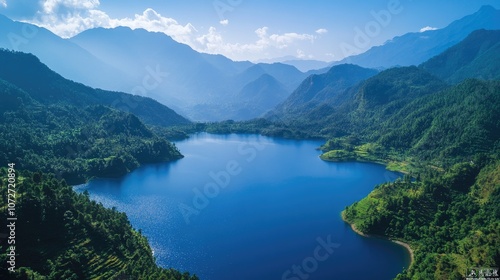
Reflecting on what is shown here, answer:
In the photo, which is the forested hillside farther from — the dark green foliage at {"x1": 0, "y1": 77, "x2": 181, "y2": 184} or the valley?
the dark green foliage at {"x1": 0, "y1": 77, "x2": 181, "y2": 184}

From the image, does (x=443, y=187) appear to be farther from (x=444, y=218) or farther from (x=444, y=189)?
(x=444, y=218)

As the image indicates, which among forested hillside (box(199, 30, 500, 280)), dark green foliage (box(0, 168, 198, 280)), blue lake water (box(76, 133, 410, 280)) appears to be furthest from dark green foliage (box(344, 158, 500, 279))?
dark green foliage (box(0, 168, 198, 280))

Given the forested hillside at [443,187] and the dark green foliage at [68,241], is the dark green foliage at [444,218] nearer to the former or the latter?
the forested hillside at [443,187]

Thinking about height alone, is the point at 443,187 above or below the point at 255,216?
above

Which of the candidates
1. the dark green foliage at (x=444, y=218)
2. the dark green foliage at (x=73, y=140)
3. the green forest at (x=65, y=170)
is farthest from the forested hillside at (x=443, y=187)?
the dark green foliage at (x=73, y=140)

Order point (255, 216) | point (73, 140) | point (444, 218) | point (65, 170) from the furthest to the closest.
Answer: point (73, 140), point (65, 170), point (255, 216), point (444, 218)

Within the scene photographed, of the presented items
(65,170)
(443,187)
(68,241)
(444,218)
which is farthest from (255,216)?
(65,170)

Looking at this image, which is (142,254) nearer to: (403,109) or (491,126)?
(491,126)
